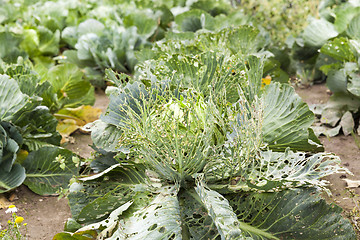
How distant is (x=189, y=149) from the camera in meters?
2.40

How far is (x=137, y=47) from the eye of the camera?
20.7 feet

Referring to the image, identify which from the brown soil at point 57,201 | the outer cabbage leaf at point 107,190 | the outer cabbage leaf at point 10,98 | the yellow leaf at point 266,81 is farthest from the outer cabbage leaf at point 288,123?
the outer cabbage leaf at point 10,98

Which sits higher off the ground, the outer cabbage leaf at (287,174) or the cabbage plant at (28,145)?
the outer cabbage leaf at (287,174)

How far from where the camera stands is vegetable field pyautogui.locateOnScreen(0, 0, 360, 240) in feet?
7.72

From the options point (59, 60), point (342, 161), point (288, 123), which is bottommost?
point (59, 60)

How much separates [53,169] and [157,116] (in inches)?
54.6

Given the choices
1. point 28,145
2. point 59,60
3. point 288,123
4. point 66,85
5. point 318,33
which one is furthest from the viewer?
point 59,60

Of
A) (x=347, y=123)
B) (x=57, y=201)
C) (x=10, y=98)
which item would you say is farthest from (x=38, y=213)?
(x=347, y=123)

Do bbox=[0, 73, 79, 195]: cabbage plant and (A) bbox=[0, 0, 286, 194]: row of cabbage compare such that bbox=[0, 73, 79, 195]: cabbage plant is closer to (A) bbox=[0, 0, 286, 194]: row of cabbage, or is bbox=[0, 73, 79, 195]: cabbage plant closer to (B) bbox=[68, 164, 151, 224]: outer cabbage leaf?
(A) bbox=[0, 0, 286, 194]: row of cabbage

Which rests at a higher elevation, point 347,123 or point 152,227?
point 152,227

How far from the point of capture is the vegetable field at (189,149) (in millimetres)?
2352

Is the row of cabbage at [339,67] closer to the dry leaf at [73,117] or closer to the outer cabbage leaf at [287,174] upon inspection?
the outer cabbage leaf at [287,174]

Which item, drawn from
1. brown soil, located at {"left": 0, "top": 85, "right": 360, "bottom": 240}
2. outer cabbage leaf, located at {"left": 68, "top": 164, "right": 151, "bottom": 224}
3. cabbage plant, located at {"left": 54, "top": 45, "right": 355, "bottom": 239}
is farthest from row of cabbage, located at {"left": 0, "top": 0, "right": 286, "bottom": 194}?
cabbage plant, located at {"left": 54, "top": 45, "right": 355, "bottom": 239}

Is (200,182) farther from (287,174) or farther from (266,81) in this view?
(266,81)
